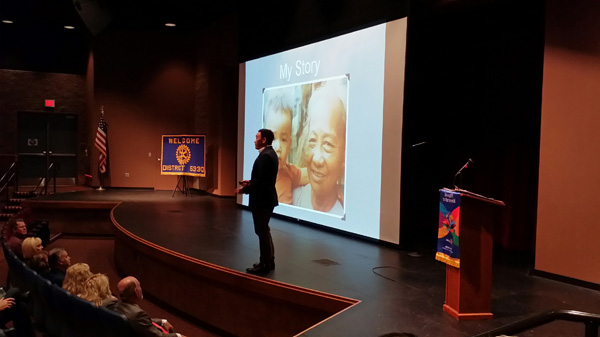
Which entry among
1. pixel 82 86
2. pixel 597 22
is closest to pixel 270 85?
pixel 597 22

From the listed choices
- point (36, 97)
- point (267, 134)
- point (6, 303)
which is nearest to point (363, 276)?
point (267, 134)

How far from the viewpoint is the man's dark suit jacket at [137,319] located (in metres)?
2.32

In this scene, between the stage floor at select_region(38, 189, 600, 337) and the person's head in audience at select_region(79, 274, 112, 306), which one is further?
the stage floor at select_region(38, 189, 600, 337)

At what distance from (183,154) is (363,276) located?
691 centimetres

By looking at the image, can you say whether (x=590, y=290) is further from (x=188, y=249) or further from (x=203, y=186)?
(x=203, y=186)

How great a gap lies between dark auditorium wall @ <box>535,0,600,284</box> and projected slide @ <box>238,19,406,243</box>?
4.73 ft

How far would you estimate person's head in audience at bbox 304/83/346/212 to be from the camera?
5980 mm

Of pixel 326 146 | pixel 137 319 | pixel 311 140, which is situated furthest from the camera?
pixel 311 140

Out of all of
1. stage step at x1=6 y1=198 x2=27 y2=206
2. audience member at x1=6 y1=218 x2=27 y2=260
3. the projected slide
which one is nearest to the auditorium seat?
audience member at x1=6 y1=218 x2=27 y2=260

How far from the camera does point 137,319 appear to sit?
95.0 inches

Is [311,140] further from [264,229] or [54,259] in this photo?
[54,259]

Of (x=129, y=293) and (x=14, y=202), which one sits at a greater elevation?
(x=129, y=293)

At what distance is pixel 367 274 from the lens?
4223 millimetres

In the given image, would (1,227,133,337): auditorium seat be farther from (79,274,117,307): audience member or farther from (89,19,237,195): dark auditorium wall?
(89,19,237,195): dark auditorium wall
